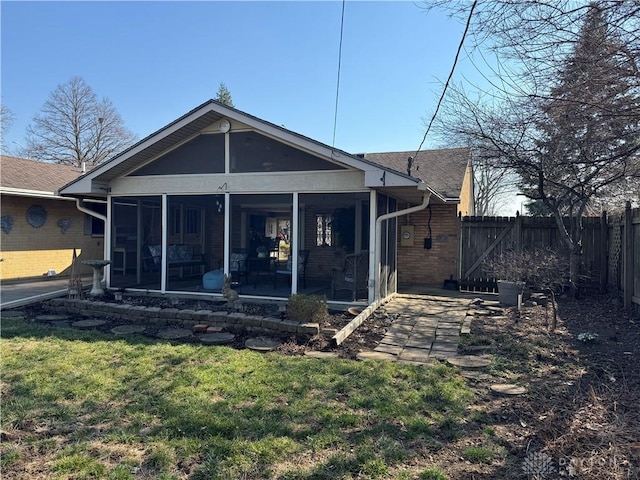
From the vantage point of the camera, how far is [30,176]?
12.9 metres

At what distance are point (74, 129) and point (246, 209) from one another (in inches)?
1117

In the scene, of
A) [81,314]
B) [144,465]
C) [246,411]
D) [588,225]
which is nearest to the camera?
[144,465]

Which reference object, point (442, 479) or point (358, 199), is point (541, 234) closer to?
point (358, 199)

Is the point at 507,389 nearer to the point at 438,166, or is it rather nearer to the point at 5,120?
the point at 438,166

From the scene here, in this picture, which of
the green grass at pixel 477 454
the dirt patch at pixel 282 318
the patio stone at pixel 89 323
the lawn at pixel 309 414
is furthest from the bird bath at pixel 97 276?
the green grass at pixel 477 454

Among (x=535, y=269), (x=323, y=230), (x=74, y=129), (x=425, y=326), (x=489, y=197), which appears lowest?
(x=425, y=326)

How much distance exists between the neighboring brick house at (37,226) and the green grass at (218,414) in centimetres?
762

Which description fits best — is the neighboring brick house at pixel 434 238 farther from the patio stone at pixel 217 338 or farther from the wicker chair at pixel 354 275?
the patio stone at pixel 217 338

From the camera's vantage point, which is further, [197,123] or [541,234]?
[541,234]

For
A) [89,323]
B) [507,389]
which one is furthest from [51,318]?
[507,389]

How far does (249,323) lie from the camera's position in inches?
267

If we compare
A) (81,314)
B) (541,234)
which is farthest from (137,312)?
(541,234)

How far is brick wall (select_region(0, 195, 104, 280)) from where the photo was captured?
464 inches

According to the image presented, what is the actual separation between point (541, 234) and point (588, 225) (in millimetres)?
1042
